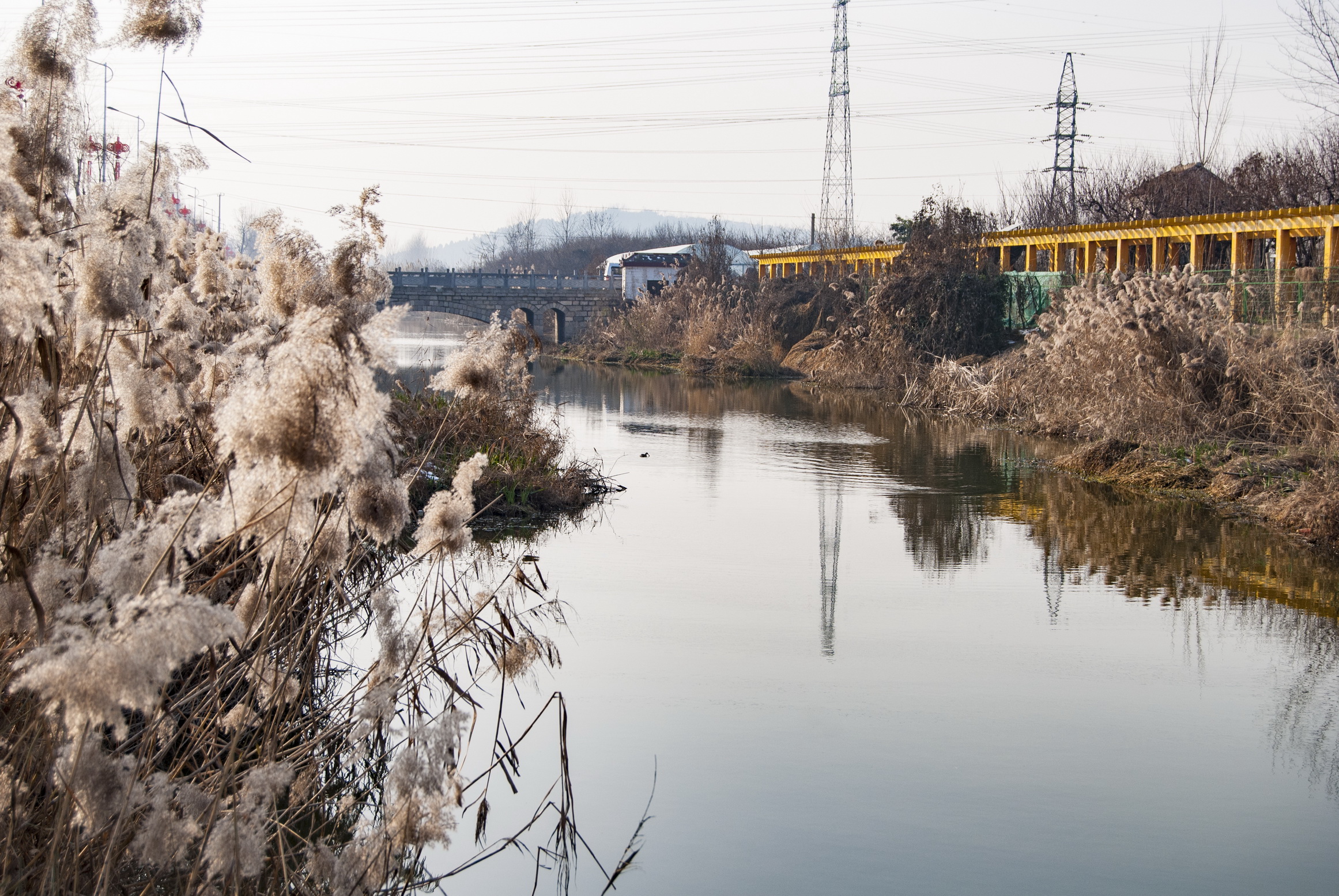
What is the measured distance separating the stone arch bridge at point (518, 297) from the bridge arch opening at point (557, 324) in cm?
2

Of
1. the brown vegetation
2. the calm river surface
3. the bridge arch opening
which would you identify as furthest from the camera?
the bridge arch opening

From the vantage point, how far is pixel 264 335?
3.56 meters

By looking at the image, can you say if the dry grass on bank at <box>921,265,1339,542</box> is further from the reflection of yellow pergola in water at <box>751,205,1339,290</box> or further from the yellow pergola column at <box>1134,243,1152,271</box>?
the yellow pergola column at <box>1134,243,1152,271</box>

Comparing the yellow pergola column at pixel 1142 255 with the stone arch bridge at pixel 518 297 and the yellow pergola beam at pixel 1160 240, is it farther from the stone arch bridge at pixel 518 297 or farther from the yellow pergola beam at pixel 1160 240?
the stone arch bridge at pixel 518 297

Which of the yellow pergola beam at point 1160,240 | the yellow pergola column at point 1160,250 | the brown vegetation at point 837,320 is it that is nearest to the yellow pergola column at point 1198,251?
the yellow pergola beam at point 1160,240

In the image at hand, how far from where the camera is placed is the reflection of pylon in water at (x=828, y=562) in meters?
7.75

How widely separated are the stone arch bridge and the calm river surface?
37927 mm

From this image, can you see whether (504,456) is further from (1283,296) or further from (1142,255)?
(1142,255)

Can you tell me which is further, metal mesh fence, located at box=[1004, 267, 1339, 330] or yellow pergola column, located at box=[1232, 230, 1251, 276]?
yellow pergola column, located at box=[1232, 230, 1251, 276]

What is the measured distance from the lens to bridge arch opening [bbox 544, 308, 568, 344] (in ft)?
168

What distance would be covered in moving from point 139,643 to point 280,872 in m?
2.23

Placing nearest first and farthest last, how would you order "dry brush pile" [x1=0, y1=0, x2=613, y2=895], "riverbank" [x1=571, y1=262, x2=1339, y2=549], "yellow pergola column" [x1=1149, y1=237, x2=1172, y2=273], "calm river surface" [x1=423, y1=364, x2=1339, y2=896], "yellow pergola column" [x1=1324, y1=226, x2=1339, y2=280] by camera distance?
"dry brush pile" [x1=0, y1=0, x2=613, y2=895] < "calm river surface" [x1=423, y1=364, x2=1339, y2=896] < "riverbank" [x1=571, y1=262, x2=1339, y2=549] < "yellow pergola column" [x1=1324, y1=226, x2=1339, y2=280] < "yellow pergola column" [x1=1149, y1=237, x2=1172, y2=273]

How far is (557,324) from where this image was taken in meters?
51.5

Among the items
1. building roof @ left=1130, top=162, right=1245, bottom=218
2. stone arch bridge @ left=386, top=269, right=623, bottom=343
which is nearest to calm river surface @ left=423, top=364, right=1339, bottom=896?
building roof @ left=1130, top=162, right=1245, bottom=218
